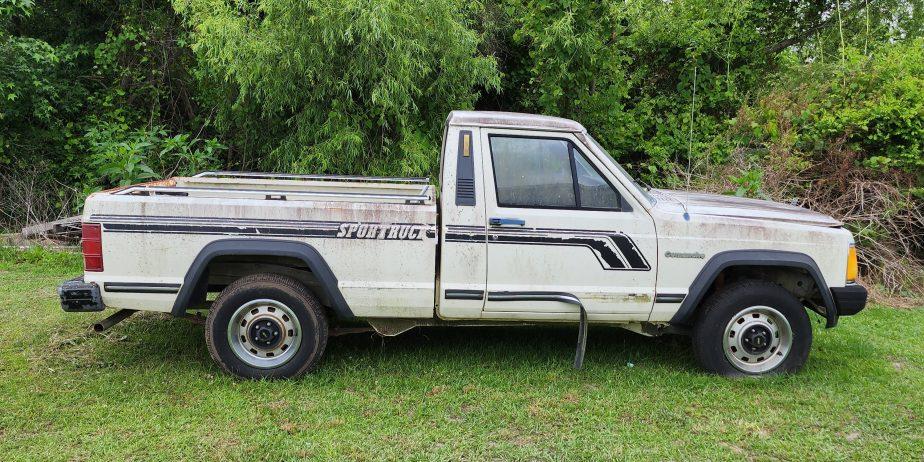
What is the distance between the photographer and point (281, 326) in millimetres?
4484

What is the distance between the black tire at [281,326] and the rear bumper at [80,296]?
0.71 m

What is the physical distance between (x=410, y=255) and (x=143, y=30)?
8351 millimetres

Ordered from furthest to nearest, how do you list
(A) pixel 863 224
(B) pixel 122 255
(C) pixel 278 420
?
(A) pixel 863 224 < (B) pixel 122 255 < (C) pixel 278 420

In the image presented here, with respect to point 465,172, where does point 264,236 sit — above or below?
below

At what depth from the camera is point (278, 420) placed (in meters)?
3.95

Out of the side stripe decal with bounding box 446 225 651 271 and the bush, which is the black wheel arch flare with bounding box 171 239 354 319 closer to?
the side stripe decal with bounding box 446 225 651 271

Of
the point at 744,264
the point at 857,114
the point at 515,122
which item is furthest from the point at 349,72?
the point at 857,114

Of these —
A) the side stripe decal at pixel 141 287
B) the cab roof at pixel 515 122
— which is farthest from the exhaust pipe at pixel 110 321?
the cab roof at pixel 515 122

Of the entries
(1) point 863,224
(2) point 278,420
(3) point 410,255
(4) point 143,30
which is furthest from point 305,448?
(4) point 143,30

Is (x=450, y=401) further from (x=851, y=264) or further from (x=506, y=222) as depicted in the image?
(x=851, y=264)

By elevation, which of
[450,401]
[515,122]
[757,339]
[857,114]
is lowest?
[450,401]

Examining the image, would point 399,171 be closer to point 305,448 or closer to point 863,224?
point 305,448

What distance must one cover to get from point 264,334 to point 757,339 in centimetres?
347

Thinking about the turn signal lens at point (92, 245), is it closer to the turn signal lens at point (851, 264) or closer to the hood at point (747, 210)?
the hood at point (747, 210)
